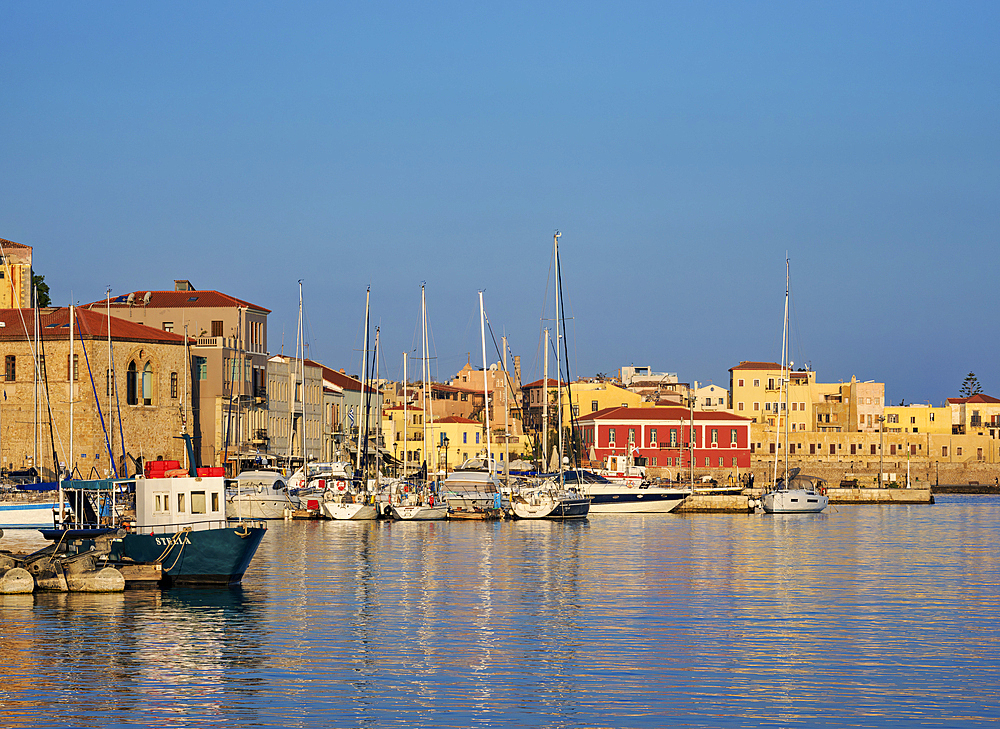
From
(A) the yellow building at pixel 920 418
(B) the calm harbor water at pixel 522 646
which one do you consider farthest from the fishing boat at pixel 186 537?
(A) the yellow building at pixel 920 418

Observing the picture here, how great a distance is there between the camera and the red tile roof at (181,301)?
8012cm

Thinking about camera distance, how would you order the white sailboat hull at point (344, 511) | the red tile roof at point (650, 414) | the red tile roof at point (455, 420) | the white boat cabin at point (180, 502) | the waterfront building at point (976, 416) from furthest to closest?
the waterfront building at point (976, 416) → the red tile roof at point (650, 414) → the red tile roof at point (455, 420) → the white sailboat hull at point (344, 511) → the white boat cabin at point (180, 502)

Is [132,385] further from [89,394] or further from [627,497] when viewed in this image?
[627,497]

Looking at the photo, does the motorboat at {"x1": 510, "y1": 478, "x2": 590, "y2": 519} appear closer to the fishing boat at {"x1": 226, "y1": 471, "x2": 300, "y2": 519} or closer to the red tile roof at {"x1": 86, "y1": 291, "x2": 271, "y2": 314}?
the fishing boat at {"x1": 226, "y1": 471, "x2": 300, "y2": 519}

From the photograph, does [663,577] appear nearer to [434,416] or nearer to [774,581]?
[774,581]

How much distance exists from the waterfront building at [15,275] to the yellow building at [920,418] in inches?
3233

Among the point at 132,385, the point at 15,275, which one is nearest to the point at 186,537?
the point at 132,385

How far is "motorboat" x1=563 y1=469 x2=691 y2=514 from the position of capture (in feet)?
226

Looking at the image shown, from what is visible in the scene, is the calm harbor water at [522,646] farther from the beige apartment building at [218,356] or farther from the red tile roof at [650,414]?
the red tile roof at [650,414]

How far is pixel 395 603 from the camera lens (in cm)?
2756

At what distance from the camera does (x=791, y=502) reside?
72.6 meters

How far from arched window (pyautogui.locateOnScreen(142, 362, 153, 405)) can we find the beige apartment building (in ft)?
11.5

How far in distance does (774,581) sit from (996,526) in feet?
113

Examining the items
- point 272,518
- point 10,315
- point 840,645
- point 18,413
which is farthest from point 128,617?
point 10,315
